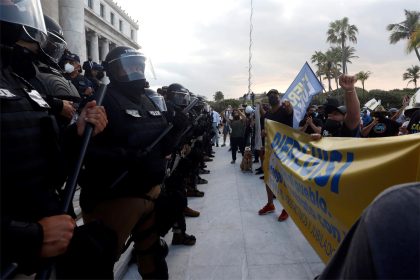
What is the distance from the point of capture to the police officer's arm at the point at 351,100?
9.75ft

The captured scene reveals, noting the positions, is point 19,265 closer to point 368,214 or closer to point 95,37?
point 368,214

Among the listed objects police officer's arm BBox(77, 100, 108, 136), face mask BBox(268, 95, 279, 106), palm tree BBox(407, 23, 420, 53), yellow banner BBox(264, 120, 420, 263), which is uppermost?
palm tree BBox(407, 23, 420, 53)

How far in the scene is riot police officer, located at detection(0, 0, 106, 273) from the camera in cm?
118

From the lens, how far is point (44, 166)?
1385mm

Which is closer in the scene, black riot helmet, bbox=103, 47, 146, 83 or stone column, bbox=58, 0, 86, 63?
black riot helmet, bbox=103, 47, 146, 83

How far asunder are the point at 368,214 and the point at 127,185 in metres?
1.84

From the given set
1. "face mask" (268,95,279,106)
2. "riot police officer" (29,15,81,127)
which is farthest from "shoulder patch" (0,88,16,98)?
"face mask" (268,95,279,106)

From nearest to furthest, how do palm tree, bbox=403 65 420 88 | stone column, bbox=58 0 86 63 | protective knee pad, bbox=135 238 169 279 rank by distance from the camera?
protective knee pad, bbox=135 238 169 279, stone column, bbox=58 0 86 63, palm tree, bbox=403 65 420 88

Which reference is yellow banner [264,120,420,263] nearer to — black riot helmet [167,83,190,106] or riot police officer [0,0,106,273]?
riot police officer [0,0,106,273]

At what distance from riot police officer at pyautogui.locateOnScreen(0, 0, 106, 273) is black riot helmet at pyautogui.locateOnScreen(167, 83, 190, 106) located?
170 inches

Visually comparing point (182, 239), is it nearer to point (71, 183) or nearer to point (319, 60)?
point (71, 183)

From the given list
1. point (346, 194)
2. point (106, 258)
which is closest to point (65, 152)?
point (106, 258)

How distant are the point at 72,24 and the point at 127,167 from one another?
44.8ft

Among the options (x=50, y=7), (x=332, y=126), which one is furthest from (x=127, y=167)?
(x=50, y=7)
